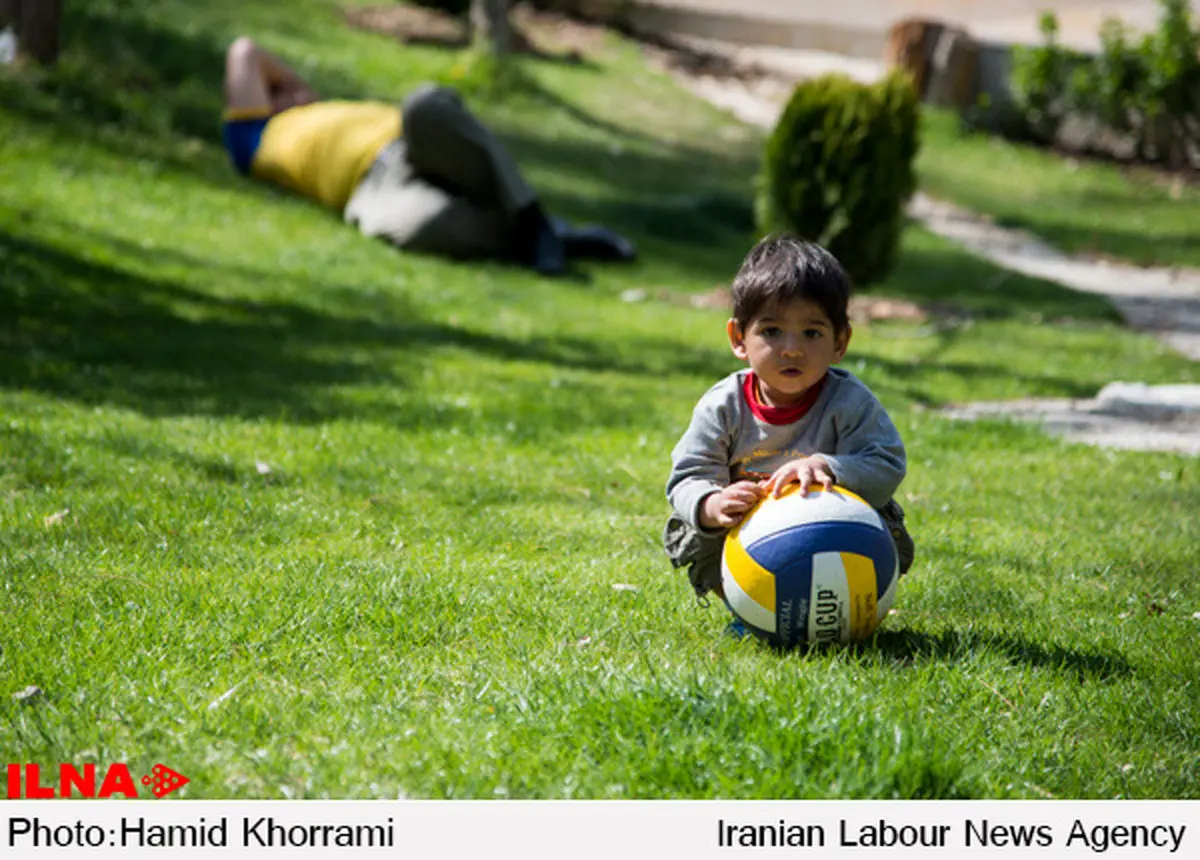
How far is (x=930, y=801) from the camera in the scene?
3199 mm

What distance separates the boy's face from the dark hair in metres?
0.02

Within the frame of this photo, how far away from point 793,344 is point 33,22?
49.1ft

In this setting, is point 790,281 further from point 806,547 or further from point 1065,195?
point 1065,195

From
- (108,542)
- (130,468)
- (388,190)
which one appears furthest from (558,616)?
(388,190)

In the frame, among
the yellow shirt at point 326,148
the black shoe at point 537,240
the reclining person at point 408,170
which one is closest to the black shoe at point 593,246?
the reclining person at point 408,170

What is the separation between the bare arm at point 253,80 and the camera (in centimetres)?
1622

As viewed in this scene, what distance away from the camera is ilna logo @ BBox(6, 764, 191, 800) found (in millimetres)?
3195

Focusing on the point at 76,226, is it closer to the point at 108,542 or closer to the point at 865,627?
the point at 108,542

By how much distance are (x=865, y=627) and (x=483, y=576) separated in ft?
5.23

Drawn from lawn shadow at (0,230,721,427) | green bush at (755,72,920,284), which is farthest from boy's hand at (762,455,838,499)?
green bush at (755,72,920,284)

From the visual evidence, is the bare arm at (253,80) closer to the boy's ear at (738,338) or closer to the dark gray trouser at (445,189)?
the dark gray trouser at (445,189)

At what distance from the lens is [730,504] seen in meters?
4.24

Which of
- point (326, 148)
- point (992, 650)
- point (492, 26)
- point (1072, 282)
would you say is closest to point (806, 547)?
point (992, 650)

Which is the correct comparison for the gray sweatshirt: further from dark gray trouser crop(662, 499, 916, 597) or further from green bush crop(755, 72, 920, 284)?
green bush crop(755, 72, 920, 284)
